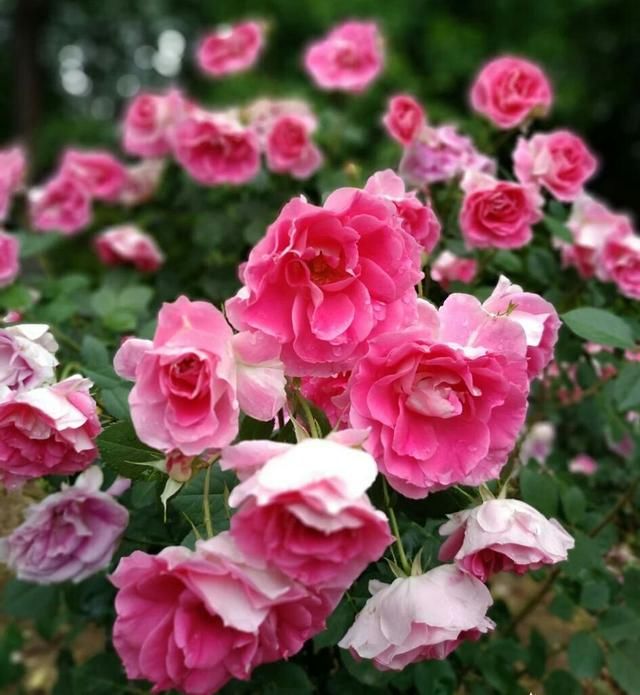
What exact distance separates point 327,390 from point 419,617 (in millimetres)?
189

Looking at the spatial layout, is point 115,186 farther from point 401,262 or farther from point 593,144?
point 593,144

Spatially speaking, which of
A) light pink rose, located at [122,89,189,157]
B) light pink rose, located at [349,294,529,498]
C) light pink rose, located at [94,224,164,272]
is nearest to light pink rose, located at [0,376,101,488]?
light pink rose, located at [349,294,529,498]

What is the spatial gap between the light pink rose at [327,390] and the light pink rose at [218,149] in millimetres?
909

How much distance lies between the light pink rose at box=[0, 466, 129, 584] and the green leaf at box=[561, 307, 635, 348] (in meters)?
0.53

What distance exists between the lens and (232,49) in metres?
2.00

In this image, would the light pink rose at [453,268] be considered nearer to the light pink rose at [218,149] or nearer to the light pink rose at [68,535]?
the light pink rose at [218,149]

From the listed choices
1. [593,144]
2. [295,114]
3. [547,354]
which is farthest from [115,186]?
[593,144]

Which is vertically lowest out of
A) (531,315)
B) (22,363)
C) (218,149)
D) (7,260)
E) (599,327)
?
(7,260)

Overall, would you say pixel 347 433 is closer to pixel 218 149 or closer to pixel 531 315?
pixel 531 315

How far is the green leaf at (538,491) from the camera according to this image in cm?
100

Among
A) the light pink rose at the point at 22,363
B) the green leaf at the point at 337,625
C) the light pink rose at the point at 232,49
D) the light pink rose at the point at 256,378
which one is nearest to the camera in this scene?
the light pink rose at the point at 256,378

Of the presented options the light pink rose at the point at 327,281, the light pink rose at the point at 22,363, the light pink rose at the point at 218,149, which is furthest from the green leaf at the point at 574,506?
the light pink rose at the point at 218,149

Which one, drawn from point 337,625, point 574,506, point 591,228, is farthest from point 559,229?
point 337,625

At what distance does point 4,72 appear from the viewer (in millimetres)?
10336
